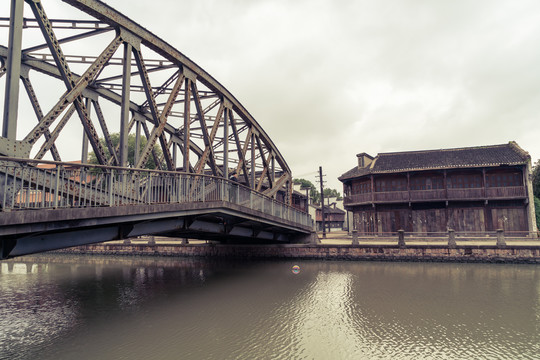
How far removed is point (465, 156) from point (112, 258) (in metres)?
35.5

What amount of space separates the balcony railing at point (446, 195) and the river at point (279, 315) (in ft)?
37.5

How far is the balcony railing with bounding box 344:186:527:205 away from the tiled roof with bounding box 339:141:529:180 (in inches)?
91.7

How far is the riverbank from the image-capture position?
19.0 meters

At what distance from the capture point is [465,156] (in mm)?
29969

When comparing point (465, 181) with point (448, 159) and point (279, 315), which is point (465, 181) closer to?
point (448, 159)

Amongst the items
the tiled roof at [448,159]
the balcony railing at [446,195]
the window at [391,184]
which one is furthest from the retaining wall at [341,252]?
the window at [391,184]

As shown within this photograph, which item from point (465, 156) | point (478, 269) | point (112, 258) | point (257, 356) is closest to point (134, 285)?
point (257, 356)

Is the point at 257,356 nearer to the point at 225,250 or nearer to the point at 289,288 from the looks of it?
the point at 289,288

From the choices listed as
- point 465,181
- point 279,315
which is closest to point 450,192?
point 465,181

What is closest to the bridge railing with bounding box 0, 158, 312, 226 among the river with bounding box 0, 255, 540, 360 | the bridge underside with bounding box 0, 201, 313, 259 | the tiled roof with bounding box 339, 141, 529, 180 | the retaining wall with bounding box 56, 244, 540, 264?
the bridge underside with bounding box 0, 201, 313, 259

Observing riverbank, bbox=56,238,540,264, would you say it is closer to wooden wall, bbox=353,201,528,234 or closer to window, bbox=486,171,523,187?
wooden wall, bbox=353,201,528,234

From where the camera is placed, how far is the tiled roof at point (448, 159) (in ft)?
91.7

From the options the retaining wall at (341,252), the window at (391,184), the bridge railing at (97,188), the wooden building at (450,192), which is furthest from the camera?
the window at (391,184)

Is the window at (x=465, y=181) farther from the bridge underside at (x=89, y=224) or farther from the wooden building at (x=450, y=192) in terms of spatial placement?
the bridge underside at (x=89, y=224)
